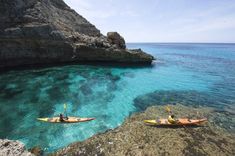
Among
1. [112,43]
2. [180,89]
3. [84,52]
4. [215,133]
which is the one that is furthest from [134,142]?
[112,43]

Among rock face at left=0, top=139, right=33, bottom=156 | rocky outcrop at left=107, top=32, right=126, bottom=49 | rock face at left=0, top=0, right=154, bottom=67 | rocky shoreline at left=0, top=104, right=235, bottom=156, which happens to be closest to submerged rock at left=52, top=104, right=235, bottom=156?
rocky shoreline at left=0, top=104, right=235, bottom=156

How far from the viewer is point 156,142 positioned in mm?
12789

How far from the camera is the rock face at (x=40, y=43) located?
35.9 metres

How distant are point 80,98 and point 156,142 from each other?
12835mm

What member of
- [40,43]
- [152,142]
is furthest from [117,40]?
[152,142]

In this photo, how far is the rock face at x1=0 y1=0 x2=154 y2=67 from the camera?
35.9m

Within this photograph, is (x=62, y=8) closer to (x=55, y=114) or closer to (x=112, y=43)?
(x=112, y=43)

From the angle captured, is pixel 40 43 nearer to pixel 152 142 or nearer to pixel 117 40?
pixel 117 40

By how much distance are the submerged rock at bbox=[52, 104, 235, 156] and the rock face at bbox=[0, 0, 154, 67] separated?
30.9 m

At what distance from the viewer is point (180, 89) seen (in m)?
28.3

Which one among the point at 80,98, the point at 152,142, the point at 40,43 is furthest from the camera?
the point at 40,43

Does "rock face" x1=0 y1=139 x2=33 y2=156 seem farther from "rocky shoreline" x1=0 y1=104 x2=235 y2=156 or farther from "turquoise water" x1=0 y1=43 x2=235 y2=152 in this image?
"turquoise water" x1=0 y1=43 x2=235 y2=152

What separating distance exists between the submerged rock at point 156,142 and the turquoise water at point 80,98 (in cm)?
212

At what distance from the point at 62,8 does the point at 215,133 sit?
61964mm
